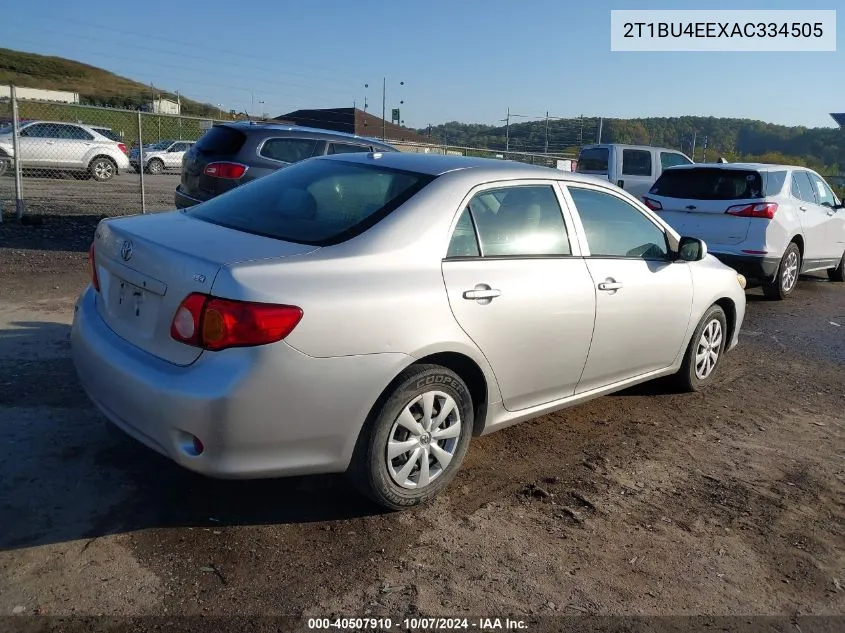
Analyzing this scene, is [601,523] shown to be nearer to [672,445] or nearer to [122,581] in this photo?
[672,445]

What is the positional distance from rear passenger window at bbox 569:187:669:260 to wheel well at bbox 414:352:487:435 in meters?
1.16

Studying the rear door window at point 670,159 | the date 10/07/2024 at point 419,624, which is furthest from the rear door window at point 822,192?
the date 10/07/2024 at point 419,624

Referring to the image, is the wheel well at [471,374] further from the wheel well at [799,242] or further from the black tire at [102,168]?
the black tire at [102,168]

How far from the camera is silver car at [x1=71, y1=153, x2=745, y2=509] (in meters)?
2.89

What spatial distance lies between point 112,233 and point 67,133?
1782 cm

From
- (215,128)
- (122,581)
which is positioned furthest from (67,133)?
(122,581)

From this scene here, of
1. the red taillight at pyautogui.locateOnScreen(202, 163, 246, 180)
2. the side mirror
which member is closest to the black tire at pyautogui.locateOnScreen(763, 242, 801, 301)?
the side mirror

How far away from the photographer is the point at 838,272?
11.6 meters

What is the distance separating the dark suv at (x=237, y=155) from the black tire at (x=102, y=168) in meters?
11.5

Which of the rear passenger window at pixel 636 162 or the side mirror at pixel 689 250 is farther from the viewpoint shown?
the rear passenger window at pixel 636 162

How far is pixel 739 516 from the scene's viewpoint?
3664mm

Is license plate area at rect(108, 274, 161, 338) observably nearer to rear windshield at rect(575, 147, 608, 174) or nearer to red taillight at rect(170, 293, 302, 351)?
red taillight at rect(170, 293, 302, 351)

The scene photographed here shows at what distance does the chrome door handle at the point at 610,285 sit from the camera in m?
4.26

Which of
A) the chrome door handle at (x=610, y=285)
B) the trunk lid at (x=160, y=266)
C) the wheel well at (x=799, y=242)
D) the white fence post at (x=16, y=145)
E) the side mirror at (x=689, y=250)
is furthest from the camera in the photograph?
the white fence post at (x=16, y=145)
